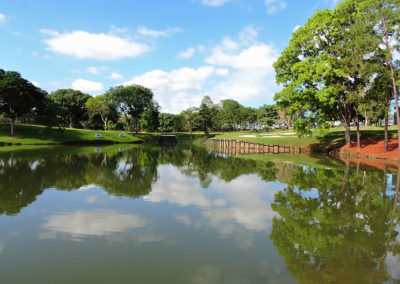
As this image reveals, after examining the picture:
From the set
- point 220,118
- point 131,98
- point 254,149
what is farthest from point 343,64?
point 220,118

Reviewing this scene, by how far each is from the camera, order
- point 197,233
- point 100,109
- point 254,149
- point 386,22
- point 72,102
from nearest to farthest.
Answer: point 197,233, point 386,22, point 254,149, point 72,102, point 100,109

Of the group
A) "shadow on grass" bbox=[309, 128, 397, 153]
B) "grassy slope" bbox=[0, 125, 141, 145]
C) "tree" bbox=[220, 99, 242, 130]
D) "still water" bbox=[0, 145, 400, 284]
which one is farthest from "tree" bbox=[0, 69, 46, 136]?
"tree" bbox=[220, 99, 242, 130]

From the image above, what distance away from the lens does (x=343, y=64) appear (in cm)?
3172

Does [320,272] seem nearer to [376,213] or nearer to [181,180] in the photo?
[376,213]

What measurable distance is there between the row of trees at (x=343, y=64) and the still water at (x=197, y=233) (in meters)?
18.5

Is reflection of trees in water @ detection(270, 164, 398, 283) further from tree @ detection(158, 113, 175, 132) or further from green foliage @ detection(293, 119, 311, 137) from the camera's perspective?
tree @ detection(158, 113, 175, 132)

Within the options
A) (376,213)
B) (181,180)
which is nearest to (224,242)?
(376,213)

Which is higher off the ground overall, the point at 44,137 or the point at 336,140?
the point at 336,140

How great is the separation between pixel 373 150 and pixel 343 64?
37.6ft

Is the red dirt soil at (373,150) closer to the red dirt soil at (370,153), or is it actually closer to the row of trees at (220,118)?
the red dirt soil at (370,153)

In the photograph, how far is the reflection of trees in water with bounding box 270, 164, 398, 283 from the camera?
6367mm

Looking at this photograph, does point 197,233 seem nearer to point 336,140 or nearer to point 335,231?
point 335,231

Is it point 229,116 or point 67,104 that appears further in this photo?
point 229,116

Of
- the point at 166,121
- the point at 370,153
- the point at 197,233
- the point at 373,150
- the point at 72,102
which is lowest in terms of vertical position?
the point at 197,233
